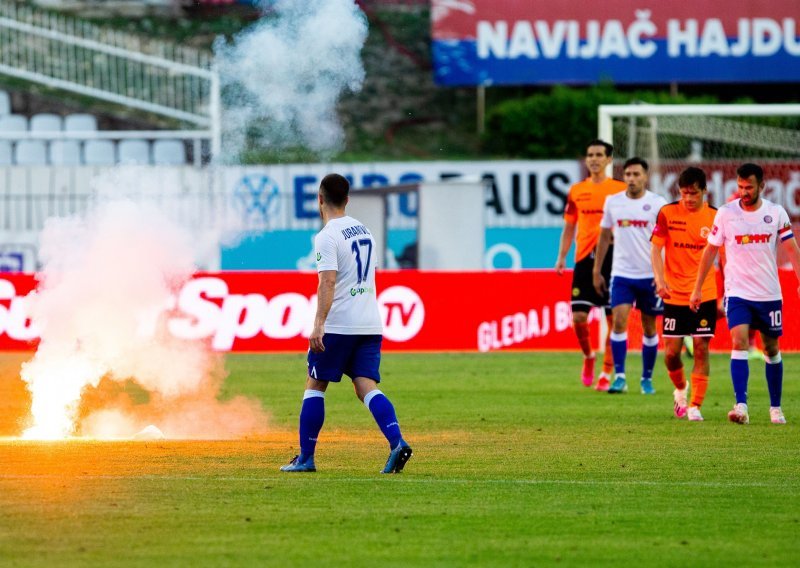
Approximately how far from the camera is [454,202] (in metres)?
23.8

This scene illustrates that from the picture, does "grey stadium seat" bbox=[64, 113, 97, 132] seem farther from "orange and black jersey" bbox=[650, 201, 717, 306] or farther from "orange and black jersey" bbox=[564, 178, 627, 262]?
"orange and black jersey" bbox=[650, 201, 717, 306]

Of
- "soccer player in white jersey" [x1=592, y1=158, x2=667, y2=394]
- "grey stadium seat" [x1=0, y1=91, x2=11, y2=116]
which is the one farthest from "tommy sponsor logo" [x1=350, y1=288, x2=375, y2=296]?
"grey stadium seat" [x1=0, y1=91, x2=11, y2=116]

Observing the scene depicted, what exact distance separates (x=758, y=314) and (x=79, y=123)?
74.7 ft

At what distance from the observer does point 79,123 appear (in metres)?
32.8

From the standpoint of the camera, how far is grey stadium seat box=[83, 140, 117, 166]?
30.3 meters

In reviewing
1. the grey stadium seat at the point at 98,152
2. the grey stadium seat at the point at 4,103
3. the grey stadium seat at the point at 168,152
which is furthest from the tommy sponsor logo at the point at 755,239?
the grey stadium seat at the point at 4,103

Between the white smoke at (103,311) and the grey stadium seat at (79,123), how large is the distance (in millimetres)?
19899

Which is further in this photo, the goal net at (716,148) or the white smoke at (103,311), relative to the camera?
the goal net at (716,148)

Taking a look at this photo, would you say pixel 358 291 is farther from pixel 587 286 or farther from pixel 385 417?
pixel 587 286

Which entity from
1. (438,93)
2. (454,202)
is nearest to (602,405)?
(454,202)

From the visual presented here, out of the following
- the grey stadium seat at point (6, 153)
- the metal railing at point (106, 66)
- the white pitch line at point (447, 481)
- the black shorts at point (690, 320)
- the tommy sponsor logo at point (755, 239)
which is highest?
the metal railing at point (106, 66)

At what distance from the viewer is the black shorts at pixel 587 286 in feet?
53.8

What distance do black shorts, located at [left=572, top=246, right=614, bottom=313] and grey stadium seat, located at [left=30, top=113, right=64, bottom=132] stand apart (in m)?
18.9

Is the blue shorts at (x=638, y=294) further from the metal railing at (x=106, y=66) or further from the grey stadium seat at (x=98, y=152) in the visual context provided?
the metal railing at (x=106, y=66)
